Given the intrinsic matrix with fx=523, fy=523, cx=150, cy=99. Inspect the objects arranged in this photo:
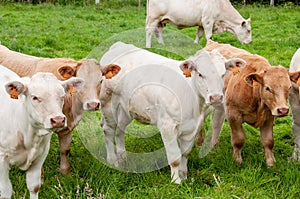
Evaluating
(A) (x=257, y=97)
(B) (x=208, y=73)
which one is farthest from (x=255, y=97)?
(B) (x=208, y=73)

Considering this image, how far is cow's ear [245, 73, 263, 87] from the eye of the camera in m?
5.34

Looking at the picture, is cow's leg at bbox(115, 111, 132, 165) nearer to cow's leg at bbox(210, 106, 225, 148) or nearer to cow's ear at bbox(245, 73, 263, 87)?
cow's leg at bbox(210, 106, 225, 148)

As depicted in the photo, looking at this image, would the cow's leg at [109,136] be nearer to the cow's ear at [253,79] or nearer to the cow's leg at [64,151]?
the cow's leg at [64,151]

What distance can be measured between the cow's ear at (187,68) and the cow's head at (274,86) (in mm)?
660

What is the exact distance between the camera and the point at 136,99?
5.54 meters

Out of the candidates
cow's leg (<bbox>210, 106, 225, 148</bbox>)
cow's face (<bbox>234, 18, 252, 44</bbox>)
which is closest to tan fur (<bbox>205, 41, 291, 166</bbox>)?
cow's leg (<bbox>210, 106, 225, 148</bbox>)

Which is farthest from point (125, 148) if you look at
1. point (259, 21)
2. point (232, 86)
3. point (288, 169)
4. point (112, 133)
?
point (259, 21)

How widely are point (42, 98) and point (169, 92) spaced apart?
152 centimetres

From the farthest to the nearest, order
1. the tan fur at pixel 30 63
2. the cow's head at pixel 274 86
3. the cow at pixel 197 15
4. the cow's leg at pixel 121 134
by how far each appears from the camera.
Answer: the cow at pixel 197 15 < the cow's leg at pixel 121 134 < the tan fur at pixel 30 63 < the cow's head at pixel 274 86

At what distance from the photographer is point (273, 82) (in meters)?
5.19

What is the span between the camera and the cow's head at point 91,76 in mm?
4977

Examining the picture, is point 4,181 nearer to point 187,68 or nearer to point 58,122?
Answer: point 58,122

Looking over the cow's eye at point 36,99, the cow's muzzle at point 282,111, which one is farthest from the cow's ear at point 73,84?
the cow's muzzle at point 282,111

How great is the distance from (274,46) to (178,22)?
8.74 ft
